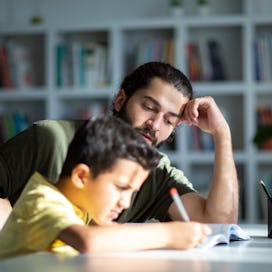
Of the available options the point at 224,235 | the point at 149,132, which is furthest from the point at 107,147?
the point at 149,132

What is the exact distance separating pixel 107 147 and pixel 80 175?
68mm

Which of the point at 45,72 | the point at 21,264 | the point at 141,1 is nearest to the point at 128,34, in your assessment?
the point at 141,1

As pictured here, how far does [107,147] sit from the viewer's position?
127cm

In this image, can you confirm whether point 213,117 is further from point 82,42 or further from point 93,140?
point 82,42

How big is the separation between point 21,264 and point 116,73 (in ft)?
12.9

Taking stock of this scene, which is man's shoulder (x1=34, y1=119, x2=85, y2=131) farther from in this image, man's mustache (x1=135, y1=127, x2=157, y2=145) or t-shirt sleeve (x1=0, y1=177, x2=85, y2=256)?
t-shirt sleeve (x1=0, y1=177, x2=85, y2=256)

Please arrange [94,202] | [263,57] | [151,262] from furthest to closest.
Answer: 1. [263,57]
2. [94,202]
3. [151,262]

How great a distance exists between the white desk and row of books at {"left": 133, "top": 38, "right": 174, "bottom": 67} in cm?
362

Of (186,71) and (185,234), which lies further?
(186,71)

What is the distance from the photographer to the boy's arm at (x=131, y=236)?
114cm

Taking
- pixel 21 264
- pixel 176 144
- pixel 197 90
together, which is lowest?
pixel 176 144

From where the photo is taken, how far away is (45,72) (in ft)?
16.6

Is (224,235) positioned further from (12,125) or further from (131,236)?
(12,125)

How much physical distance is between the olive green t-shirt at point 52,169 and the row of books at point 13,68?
3.11m
